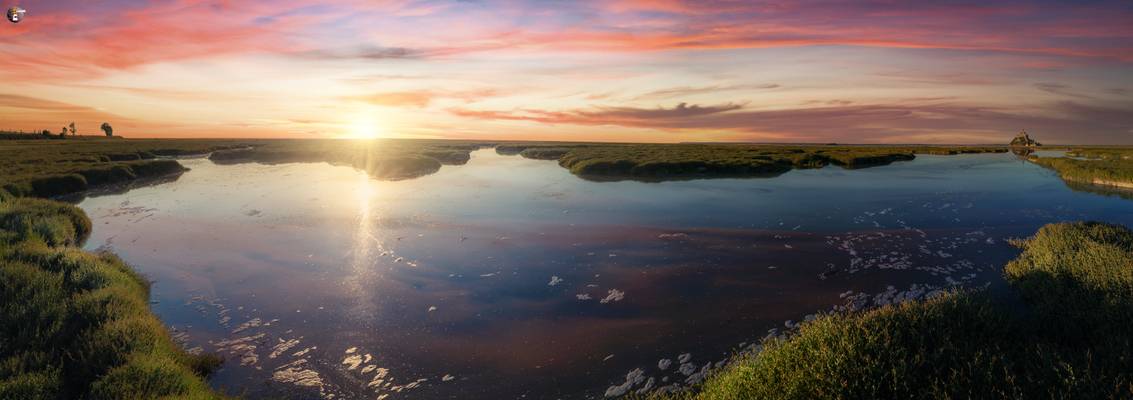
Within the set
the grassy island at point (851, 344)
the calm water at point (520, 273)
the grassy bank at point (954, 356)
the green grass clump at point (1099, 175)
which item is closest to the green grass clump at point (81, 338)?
the grassy island at point (851, 344)

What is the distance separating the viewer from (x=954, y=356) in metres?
7.26

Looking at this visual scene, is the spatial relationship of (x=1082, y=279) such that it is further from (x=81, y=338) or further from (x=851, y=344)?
(x=81, y=338)

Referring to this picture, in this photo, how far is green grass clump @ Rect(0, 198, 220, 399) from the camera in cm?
777

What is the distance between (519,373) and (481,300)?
4427mm

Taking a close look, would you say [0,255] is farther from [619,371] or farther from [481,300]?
[619,371]

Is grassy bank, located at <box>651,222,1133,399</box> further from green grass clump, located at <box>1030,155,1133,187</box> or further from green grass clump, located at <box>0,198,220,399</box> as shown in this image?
green grass clump, located at <box>1030,155,1133,187</box>

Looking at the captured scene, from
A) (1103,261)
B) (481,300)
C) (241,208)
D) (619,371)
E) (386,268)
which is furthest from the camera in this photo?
(241,208)

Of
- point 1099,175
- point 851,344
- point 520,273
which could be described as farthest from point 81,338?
point 1099,175

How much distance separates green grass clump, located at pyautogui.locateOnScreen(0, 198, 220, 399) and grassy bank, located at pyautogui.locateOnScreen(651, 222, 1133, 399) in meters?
8.50

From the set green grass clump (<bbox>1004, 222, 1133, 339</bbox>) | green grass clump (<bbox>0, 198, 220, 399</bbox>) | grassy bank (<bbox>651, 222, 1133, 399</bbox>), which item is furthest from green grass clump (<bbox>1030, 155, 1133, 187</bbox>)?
green grass clump (<bbox>0, 198, 220, 399</bbox>)

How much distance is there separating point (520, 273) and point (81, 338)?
10447mm

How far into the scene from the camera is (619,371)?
9992 mm

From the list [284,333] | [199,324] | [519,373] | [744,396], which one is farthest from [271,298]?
[744,396]

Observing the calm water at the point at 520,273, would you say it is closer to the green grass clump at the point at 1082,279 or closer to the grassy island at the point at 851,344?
the green grass clump at the point at 1082,279
